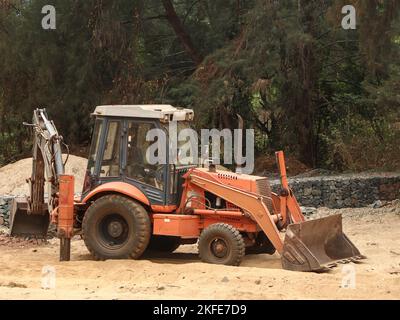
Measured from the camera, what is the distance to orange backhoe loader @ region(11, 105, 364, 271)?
1097 centimetres

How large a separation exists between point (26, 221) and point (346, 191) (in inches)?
315

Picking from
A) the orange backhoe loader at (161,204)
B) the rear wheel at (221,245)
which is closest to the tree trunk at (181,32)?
the orange backhoe loader at (161,204)

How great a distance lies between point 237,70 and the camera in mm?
21031

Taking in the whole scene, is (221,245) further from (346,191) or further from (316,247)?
(346,191)

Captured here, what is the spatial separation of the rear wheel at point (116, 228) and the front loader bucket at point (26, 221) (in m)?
1.78

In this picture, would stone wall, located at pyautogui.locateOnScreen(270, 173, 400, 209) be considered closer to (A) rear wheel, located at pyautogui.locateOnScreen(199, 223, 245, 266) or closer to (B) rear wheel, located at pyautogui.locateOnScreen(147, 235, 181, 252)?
(B) rear wheel, located at pyautogui.locateOnScreen(147, 235, 181, 252)

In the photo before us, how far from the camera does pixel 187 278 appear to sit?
984 centimetres

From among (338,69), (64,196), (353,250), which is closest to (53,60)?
(338,69)

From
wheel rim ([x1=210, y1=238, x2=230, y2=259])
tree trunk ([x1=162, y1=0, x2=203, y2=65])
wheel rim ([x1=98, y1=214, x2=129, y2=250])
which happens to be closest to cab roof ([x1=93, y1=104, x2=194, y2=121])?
wheel rim ([x1=98, y1=214, x2=129, y2=250])

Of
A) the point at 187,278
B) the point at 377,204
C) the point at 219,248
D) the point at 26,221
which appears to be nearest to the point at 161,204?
the point at 219,248

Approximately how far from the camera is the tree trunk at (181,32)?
2456 cm

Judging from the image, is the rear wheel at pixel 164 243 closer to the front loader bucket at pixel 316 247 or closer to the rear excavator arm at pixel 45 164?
the rear excavator arm at pixel 45 164
